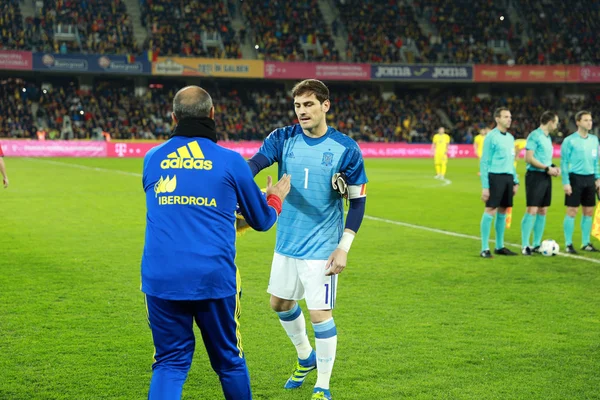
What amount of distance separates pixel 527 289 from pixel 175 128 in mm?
6261

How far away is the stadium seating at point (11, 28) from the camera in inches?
1807

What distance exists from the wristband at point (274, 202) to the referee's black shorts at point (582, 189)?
8679 mm

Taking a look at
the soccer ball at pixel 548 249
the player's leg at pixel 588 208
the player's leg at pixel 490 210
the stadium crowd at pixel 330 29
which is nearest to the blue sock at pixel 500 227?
the player's leg at pixel 490 210

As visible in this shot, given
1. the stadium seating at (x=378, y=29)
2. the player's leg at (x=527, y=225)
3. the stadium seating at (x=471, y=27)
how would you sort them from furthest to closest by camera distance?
the stadium seating at (x=471, y=27) < the stadium seating at (x=378, y=29) < the player's leg at (x=527, y=225)

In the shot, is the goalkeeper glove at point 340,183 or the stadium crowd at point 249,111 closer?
the goalkeeper glove at point 340,183

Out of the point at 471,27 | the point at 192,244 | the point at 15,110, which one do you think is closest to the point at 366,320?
the point at 192,244

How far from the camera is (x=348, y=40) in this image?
177ft

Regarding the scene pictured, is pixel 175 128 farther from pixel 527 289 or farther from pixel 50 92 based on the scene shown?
pixel 50 92

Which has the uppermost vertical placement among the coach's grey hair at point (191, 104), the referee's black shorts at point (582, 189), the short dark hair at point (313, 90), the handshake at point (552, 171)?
the short dark hair at point (313, 90)

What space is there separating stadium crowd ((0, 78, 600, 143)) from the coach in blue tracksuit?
4063 cm

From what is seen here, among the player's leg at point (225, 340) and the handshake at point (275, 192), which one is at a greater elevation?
the handshake at point (275, 192)

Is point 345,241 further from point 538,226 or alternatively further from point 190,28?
point 190,28

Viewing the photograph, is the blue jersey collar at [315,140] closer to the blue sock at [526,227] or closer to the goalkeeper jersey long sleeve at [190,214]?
the goalkeeper jersey long sleeve at [190,214]

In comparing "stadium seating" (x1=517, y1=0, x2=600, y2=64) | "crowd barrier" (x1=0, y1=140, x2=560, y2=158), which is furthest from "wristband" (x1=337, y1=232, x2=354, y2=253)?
"stadium seating" (x1=517, y1=0, x2=600, y2=64)
